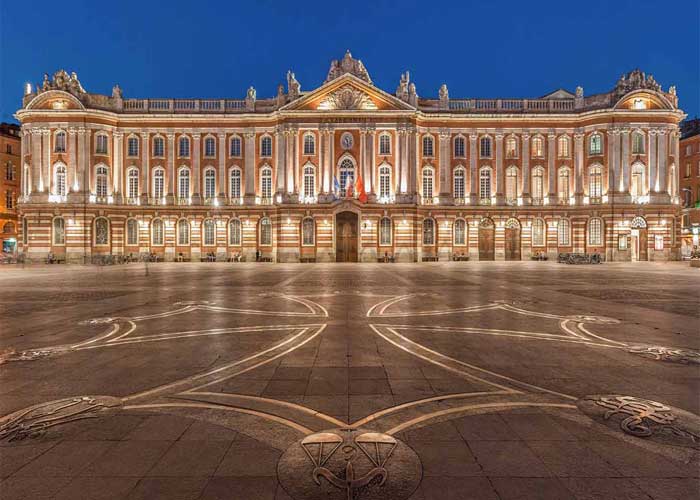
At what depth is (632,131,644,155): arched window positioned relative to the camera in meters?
44.4

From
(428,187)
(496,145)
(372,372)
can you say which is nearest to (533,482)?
(372,372)

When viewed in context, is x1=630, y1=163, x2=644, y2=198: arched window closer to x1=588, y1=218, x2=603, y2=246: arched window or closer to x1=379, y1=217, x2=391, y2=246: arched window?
x1=588, y1=218, x2=603, y2=246: arched window

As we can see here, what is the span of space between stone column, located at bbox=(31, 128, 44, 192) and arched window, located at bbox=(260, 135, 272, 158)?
23551 mm

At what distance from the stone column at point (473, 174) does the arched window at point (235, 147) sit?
2609cm

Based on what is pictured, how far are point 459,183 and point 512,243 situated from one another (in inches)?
360

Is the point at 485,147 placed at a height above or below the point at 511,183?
above

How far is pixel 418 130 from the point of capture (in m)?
45.3

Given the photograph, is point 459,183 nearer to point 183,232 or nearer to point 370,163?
point 370,163

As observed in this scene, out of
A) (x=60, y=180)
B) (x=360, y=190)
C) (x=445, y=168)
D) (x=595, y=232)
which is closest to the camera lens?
(x=360, y=190)

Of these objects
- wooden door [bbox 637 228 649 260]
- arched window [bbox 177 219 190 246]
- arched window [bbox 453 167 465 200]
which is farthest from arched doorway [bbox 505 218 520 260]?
arched window [bbox 177 219 190 246]

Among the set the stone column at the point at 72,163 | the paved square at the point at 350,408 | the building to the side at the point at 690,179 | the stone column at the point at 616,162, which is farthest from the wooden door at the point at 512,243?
the stone column at the point at 72,163

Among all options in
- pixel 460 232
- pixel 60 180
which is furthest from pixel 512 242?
pixel 60 180

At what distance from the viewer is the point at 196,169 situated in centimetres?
4659

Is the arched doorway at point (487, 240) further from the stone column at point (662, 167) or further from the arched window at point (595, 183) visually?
A: the stone column at point (662, 167)
